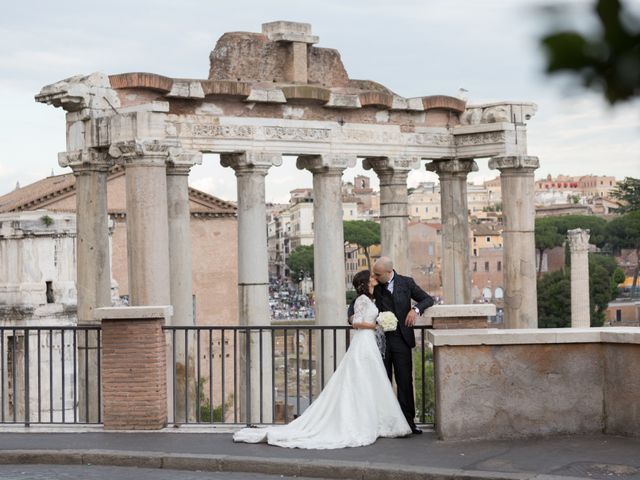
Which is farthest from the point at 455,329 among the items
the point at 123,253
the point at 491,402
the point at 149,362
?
the point at 123,253

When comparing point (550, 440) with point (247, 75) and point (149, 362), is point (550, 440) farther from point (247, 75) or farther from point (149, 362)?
point (247, 75)

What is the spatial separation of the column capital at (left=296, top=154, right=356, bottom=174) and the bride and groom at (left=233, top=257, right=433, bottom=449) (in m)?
7.68

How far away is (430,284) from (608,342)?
111m

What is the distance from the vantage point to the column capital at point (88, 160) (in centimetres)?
1606

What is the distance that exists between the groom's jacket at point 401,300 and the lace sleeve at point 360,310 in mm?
182

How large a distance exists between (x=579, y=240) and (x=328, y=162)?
2662 cm

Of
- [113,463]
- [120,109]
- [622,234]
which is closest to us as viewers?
[113,463]

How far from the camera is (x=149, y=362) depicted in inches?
392

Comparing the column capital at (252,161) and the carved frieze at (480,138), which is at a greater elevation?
the carved frieze at (480,138)


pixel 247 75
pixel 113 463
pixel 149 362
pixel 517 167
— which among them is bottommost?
pixel 113 463

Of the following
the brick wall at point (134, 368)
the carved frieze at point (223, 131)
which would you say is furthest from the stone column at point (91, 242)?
the brick wall at point (134, 368)

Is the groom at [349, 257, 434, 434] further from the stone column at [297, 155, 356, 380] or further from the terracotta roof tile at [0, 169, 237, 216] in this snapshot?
the terracotta roof tile at [0, 169, 237, 216]

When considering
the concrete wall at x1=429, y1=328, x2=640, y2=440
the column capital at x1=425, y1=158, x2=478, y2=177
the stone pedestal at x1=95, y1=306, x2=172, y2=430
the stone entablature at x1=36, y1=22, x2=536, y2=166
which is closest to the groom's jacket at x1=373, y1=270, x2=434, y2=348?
the concrete wall at x1=429, y1=328, x2=640, y2=440

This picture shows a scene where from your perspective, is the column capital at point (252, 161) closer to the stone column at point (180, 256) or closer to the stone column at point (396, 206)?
the stone column at point (180, 256)
